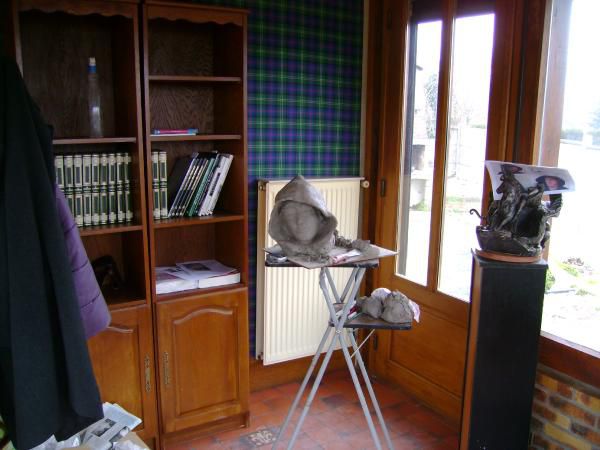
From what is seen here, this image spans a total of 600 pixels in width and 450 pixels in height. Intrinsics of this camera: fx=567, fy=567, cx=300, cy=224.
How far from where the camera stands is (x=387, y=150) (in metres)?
3.24

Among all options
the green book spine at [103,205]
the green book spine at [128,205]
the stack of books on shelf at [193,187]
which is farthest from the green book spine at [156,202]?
the green book spine at [103,205]

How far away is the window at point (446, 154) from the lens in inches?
106

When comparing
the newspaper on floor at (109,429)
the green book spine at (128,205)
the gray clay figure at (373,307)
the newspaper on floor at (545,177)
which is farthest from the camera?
the green book spine at (128,205)

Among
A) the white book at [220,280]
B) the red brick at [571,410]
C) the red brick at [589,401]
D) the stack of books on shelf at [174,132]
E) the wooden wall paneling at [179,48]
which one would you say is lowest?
the red brick at [571,410]

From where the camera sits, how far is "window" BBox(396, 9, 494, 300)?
2.68 meters

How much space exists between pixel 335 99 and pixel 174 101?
0.94 metres

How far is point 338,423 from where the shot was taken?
9.71ft

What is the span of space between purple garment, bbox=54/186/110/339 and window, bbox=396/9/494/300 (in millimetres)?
1741

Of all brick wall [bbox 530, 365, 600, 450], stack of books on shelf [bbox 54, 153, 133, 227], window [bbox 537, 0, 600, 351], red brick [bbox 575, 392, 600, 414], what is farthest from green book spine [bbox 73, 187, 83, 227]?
red brick [bbox 575, 392, 600, 414]

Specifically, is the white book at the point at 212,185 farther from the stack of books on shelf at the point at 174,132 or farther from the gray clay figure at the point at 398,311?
the gray clay figure at the point at 398,311

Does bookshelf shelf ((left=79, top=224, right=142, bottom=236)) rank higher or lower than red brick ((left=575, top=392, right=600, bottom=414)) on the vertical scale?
higher

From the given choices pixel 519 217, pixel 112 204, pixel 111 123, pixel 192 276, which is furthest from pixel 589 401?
pixel 111 123

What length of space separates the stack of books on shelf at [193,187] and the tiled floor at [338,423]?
44.9 inches

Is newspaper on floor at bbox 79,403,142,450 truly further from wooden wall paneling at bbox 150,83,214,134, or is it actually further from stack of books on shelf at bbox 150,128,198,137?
wooden wall paneling at bbox 150,83,214,134
